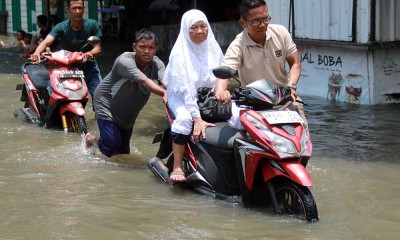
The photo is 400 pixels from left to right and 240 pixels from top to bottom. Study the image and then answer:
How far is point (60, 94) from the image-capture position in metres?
8.28

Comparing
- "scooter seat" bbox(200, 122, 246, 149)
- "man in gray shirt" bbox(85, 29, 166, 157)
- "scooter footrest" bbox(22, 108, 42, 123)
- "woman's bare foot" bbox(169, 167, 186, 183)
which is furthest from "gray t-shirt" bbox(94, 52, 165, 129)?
"scooter footrest" bbox(22, 108, 42, 123)

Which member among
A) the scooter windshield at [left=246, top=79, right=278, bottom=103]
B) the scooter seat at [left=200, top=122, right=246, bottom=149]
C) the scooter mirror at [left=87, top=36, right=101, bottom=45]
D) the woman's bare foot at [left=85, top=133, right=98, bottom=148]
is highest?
the scooter mirror at [left=87, top=36, right=101, bottom=45]

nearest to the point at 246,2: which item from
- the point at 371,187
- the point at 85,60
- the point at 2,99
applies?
the point at 371,187

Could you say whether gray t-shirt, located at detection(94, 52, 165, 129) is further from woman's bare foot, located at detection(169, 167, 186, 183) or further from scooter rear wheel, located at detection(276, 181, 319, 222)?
scooter rear wheel, located at detection(276, 181, 319, 222)

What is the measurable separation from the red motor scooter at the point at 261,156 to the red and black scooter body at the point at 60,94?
115 inches

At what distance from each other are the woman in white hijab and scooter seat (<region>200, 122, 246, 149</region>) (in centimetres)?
7

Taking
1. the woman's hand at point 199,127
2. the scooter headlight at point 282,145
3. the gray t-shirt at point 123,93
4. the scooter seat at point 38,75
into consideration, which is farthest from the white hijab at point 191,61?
the scooter seat at point 38,75

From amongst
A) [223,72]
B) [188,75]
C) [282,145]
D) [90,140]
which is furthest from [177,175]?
[90,140]

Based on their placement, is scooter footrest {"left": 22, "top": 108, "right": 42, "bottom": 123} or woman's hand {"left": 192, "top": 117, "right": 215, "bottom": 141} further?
scooter footrest {"left": 22, "top": 108, "right": 42, "bottom": 123}

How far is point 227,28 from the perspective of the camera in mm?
17141

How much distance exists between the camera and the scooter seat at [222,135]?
17.8 ft

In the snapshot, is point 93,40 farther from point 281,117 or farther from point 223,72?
point 281,117

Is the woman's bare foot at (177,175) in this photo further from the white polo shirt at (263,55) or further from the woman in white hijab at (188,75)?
the white polo shirt at (263,55)

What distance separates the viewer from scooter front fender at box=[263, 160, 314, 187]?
15.7 feet
